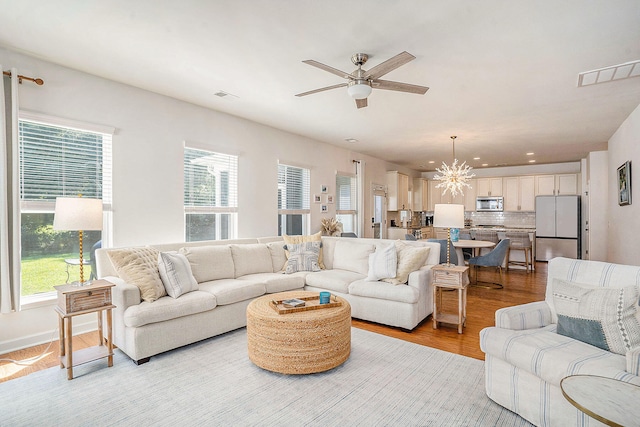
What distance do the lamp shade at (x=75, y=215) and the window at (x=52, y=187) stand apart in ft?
2.97

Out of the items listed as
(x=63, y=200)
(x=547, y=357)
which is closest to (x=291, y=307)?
(x=547, y=357)

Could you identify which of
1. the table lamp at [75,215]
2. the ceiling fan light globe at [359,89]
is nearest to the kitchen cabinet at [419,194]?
the ceiling fan light globe at [359,89]

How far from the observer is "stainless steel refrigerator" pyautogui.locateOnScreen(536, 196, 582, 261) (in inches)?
329

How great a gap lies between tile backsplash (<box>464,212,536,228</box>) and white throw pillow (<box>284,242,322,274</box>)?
24.1ft

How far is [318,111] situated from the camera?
4738mm

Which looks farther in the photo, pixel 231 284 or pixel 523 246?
pixel 523 246

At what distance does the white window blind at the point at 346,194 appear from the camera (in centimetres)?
734

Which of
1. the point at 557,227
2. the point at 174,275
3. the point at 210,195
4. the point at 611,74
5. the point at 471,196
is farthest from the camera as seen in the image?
the point at 471,196

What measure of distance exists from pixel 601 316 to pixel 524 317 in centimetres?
42

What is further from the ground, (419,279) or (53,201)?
(53,201)

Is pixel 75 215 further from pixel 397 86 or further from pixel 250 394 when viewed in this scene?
pixel 397 86

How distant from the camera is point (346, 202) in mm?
7566

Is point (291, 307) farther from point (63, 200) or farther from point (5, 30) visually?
point (5, 30)

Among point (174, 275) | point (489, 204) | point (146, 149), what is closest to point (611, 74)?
point (174, 275)
